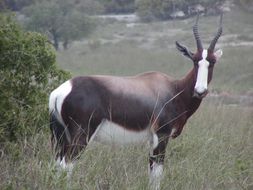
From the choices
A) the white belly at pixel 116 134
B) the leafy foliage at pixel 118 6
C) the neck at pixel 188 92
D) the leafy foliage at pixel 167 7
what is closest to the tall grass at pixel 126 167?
the white belly at pixel 116 134

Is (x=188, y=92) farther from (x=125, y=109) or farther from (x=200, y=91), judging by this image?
(x=125, y=109)

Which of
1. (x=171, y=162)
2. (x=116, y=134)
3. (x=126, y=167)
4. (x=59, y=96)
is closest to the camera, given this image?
(x=126, y=167)

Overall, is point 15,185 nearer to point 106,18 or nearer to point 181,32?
point 181,32

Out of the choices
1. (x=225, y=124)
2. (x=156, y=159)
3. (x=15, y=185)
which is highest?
(x=15, y=185)

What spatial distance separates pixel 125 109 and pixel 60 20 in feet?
71.6

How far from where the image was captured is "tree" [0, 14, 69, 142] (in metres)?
6.42

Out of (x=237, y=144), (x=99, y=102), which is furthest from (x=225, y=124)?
(x=99, y=102)

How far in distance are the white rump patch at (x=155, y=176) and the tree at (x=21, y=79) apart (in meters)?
1.46

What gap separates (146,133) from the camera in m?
6.76

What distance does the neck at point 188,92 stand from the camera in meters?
7.08

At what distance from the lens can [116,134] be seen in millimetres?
6578

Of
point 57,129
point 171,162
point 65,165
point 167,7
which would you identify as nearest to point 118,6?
point 167,7

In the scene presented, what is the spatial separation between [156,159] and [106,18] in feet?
85.8

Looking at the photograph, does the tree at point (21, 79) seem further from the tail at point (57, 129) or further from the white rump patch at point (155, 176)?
the white rump patch at point (155, 176)
